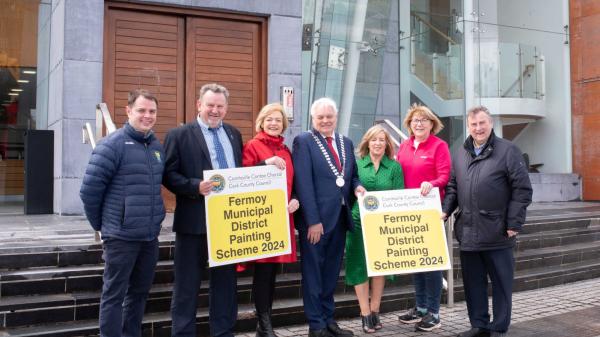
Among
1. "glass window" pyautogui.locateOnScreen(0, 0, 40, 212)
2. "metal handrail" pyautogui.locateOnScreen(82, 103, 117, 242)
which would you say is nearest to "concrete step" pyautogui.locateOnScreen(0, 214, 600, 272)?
"metal handrail" pyautogui.locateOnScreen(82, 103, 117, 242)

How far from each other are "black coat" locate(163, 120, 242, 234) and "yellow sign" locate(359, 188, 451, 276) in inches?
58.9

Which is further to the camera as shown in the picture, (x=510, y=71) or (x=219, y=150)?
(x=510, y=71)

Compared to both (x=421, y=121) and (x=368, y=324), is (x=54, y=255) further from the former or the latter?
(x=421, y=121)

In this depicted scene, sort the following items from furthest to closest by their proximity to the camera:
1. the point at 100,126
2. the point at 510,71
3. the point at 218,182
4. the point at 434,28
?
the point at 510,71, the point at 434,28, the point at 100,126, the point at 218,182

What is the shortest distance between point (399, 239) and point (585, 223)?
5960 mm

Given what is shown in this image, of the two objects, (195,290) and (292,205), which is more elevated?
(292,205)

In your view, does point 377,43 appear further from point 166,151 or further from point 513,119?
point 166,151

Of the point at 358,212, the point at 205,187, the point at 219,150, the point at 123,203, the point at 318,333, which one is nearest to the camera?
the point at 123,203

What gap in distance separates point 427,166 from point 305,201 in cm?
136

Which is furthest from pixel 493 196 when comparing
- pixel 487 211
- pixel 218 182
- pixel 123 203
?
pixel 123 203

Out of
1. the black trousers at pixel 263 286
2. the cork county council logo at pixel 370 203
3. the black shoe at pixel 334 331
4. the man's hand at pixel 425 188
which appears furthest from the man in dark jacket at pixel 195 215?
the man's hand at pixel 425 188

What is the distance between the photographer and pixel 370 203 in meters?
5.02

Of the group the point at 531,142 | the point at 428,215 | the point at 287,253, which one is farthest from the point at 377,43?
the point at 287,253

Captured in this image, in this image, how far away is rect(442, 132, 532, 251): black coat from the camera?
15.6ft
